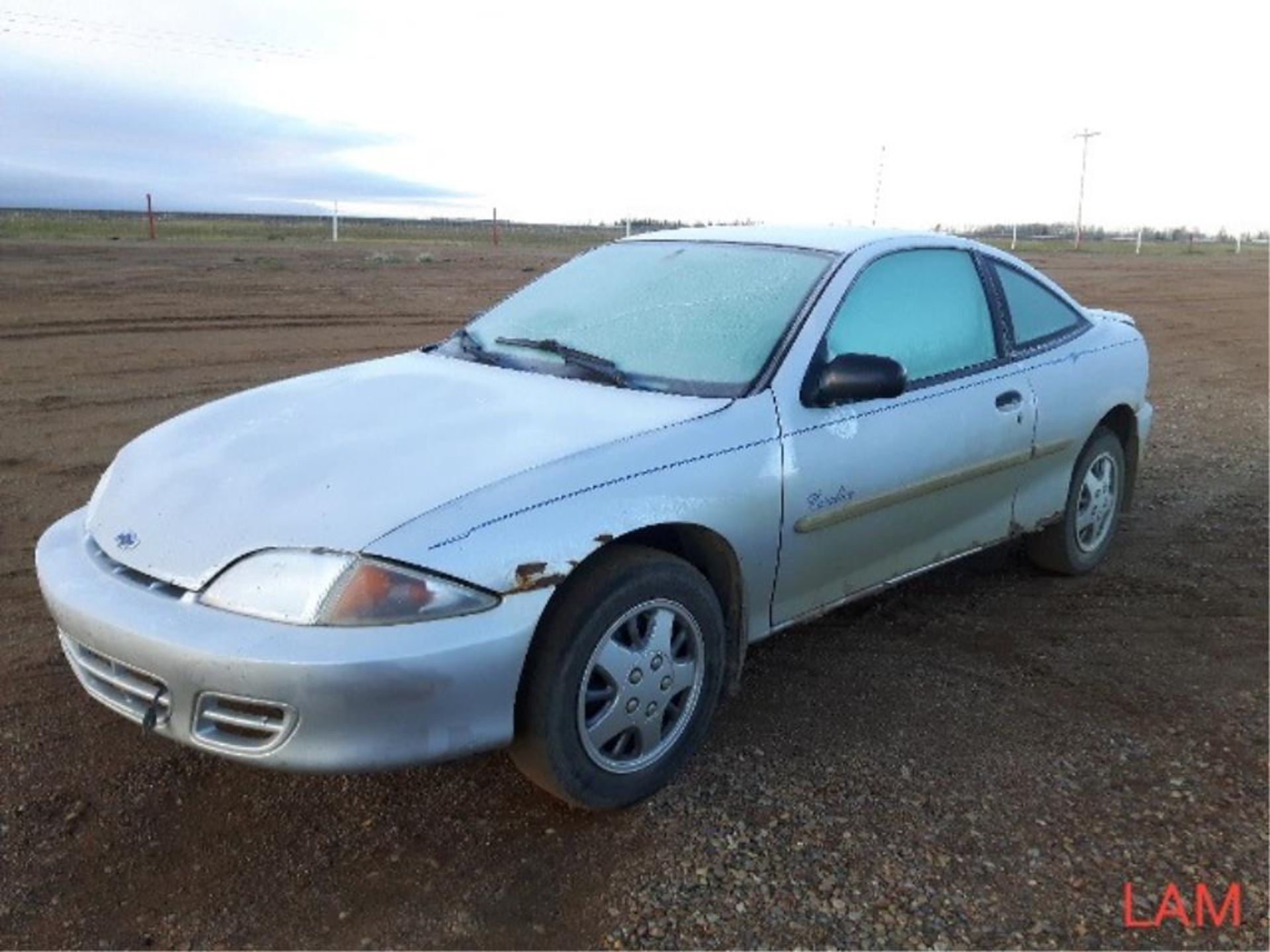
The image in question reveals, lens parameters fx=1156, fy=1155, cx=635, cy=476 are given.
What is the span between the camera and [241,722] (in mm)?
2627

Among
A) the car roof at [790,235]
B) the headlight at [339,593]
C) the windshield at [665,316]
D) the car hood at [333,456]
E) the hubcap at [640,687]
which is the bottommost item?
the hubcap at [640,687]

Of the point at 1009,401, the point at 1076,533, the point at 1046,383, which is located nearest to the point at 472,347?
the point at 1009,401

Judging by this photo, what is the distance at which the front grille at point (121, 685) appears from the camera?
2691 mm

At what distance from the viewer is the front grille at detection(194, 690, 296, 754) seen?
258 centimetres

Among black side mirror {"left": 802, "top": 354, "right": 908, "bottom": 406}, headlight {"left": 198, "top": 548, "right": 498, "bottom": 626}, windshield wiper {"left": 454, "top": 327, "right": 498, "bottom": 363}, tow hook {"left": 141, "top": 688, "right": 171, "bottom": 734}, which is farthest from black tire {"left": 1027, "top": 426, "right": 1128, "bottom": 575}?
tow hook {"left": 141, "top": 688, "right": 171, "bottom": 734}

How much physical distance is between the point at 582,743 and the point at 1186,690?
2320mm

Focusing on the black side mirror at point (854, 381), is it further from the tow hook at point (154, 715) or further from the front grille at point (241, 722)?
the tow hook at point (154, 715)

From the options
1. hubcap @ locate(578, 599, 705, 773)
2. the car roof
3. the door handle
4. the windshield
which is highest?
the car roof

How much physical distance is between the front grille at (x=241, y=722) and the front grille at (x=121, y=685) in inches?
3.9

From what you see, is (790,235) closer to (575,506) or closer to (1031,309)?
(1031,309)

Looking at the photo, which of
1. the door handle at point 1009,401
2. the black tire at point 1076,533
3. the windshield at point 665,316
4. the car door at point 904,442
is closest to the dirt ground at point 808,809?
the black tire at point 1076,533

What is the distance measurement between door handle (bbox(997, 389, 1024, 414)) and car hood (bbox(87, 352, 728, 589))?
1.42 metres

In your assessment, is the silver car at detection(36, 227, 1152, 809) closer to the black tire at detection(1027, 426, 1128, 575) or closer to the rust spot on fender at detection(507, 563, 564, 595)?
the rust spot on fender at detection(507, 563, 564, 595)

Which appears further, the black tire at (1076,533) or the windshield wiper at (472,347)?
the black tire at (1076,533)
